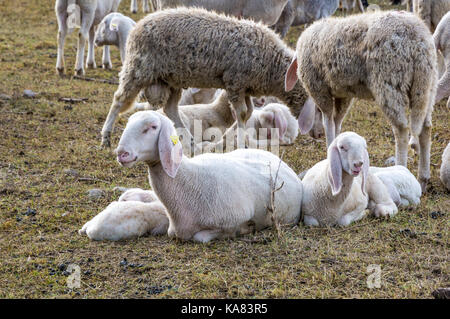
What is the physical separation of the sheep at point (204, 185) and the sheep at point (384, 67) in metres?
1.18

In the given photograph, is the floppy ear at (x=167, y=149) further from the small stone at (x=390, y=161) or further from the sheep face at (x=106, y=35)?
the sheep face at (x=106, y=35)

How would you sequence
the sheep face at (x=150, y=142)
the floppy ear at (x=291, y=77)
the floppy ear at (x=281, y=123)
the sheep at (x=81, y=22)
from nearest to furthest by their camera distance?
the sheep face at (x=150, y=142) → the floppy ear at (x=291, y=77) → the floppy ear at (x=281, y=123) → the sheep at (x=81, y=22)

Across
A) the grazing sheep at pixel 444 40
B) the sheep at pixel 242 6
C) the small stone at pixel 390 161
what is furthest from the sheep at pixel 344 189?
the sheep at pixel 242 6

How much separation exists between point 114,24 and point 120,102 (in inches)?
126

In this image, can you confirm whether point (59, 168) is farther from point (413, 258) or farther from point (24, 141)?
point (413, 258)

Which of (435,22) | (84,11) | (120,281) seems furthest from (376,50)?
(84,11)

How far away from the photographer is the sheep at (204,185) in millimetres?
4773

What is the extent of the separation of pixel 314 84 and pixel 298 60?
346 mm

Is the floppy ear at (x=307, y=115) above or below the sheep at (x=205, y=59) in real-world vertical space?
below

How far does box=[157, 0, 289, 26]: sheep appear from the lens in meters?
10.4

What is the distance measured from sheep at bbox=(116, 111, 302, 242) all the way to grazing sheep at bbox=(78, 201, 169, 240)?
22 cm

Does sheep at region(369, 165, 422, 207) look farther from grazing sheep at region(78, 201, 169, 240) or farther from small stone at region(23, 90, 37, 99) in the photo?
small stone at region(23, 90, 37, 99)

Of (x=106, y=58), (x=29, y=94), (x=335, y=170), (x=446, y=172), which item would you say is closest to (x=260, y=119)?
(x=446, y=172)

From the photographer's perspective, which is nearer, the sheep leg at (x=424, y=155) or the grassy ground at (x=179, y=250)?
the grassy ground at (x=179, y=250)
